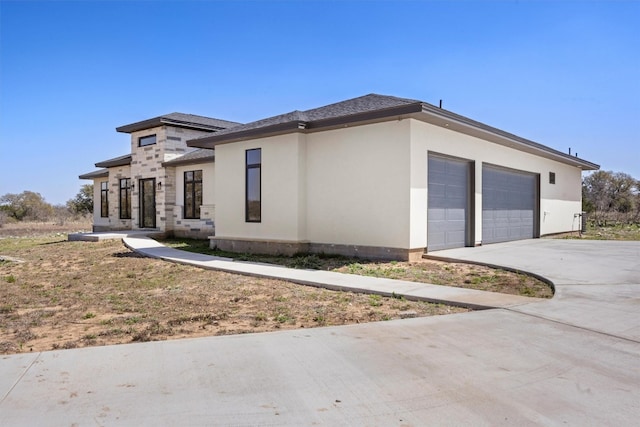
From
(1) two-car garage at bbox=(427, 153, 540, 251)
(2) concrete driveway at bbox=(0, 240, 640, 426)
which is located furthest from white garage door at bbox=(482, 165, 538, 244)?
(2) concrete driveway at bbox=(0, 240, 640, 426)

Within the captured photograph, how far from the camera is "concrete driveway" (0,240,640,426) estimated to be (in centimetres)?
322

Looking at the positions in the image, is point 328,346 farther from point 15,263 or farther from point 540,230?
point 540,230

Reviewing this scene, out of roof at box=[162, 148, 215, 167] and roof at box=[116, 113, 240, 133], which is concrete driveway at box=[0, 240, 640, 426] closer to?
roof at box=[162, 148, 215, 167]

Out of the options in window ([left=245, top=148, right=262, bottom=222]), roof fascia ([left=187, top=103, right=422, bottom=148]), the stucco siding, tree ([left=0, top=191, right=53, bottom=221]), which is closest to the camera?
roof fascia ([left=187, top=103, right=422, bottom=148])

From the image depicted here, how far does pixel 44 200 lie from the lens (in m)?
43.8

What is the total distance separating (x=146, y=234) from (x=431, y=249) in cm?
1378

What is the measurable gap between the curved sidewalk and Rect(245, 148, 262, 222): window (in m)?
2.11

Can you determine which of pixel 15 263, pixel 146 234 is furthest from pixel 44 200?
pixel 15 263

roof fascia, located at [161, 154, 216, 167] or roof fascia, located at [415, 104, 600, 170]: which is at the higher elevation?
roof fascia, located at [415, 104, 600, 170]

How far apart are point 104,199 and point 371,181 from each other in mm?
21492

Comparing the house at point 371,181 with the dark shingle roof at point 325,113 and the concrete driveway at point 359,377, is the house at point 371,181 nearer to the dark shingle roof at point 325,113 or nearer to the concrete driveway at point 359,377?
the dark shingle roof at point 325,113

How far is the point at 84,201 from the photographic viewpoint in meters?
39.2

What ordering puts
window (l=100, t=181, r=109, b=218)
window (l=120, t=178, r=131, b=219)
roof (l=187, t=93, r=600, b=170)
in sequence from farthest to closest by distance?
1. window (l=100, t=181, r=109, b=218)
2. window (l=120, t=178, r=131, b=219)
3. roof (l=187, t=93, r=600, b=170)

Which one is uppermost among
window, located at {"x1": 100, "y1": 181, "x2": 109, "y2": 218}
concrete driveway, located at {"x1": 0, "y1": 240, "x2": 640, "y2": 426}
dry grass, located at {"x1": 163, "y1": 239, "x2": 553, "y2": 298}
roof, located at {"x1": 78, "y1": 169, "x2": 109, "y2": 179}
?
roof, located at {"x1": 78, "y1": 169, "x2": 109, "y2": 179}
